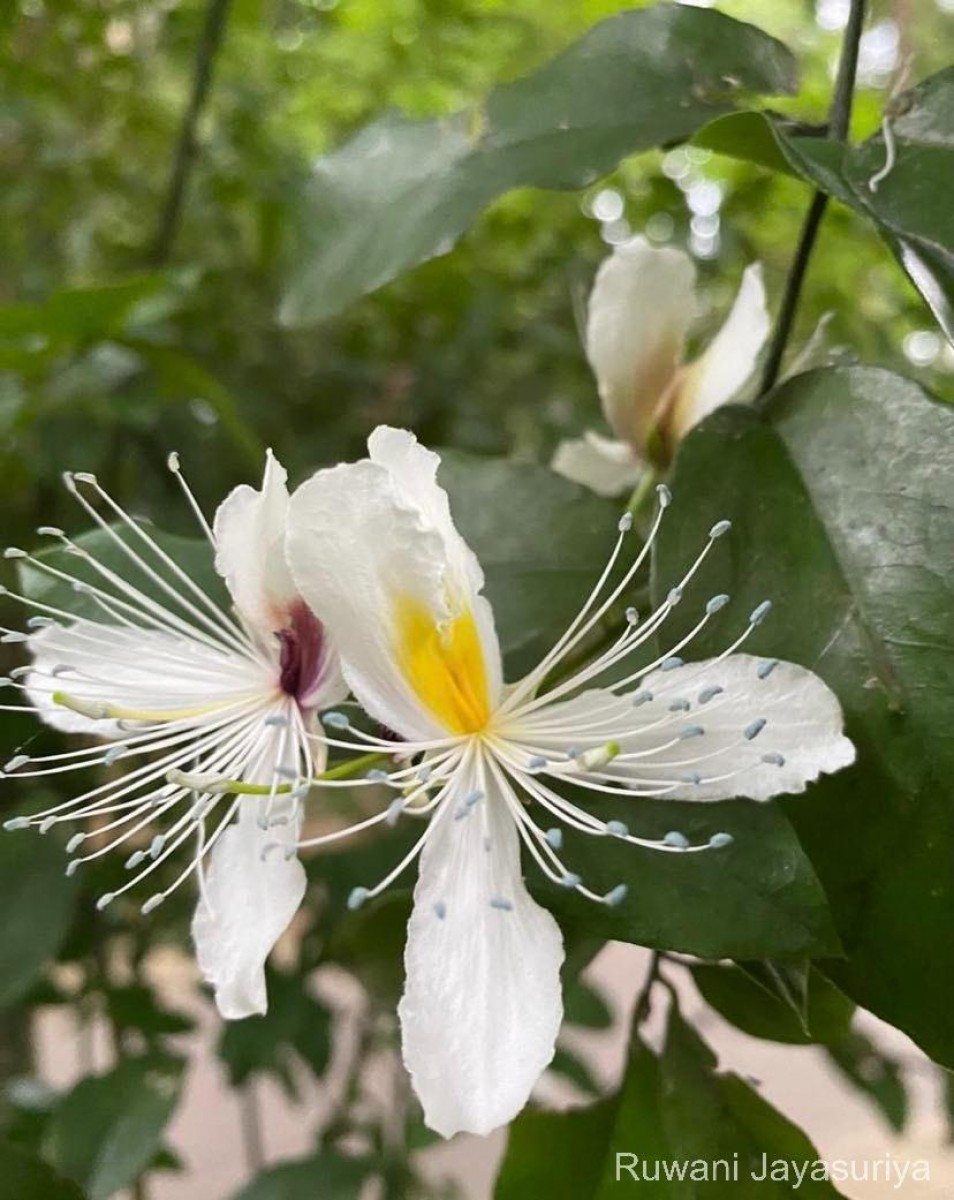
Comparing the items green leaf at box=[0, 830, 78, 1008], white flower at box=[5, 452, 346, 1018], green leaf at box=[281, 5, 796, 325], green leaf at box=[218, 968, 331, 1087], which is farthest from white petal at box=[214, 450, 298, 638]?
green leaf at box=[218, 968, 331, 1087]

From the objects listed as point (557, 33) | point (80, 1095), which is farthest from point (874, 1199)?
point (557, 33)

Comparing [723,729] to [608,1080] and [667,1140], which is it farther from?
[608,1080]

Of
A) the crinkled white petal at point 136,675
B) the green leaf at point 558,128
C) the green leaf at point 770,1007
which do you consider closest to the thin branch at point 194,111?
the green leaf at point 558,128

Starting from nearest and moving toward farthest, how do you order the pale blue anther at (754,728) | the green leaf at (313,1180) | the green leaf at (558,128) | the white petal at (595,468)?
the pale blue anther at (754,728), the green leaf at (558,128), the white petal at (595,468), the green leaf at (313,1180)

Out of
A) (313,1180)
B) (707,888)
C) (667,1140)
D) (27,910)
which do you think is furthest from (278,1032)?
(707,888)

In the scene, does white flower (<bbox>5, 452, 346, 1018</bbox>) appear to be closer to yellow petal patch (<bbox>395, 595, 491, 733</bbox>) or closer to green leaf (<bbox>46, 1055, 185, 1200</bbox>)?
yellow petal patch (<bbox>395, 595, 491, 733</bbox>)

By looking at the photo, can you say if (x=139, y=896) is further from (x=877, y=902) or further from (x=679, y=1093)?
(x=877, y=902)

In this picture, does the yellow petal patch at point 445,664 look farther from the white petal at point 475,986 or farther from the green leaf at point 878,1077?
the green leaf at point 878,1077
